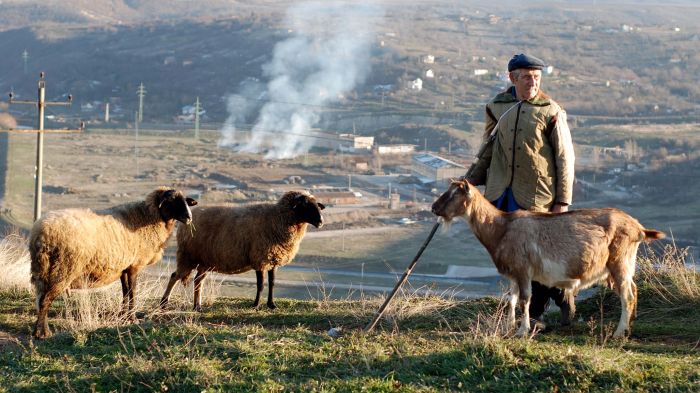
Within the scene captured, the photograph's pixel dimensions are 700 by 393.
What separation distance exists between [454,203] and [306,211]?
4.23 meters

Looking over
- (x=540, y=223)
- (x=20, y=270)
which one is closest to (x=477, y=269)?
(x=20, y=270)

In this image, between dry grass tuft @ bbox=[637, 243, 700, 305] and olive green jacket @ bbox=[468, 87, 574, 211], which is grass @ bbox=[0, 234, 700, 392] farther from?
olive green jacket @ bbox=[468, 87, 574, 211]

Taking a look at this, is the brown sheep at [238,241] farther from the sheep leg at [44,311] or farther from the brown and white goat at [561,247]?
the brown and white goat at [561,247]

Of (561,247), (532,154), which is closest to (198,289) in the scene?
(532,154)

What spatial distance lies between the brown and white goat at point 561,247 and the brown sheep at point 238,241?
173 inches

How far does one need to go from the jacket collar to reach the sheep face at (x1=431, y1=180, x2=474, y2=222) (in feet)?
3.67

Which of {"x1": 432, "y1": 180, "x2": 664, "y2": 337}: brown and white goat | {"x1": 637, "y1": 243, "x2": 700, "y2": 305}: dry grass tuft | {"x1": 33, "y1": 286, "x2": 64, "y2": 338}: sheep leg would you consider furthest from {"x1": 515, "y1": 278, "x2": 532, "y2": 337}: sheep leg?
{"x1": 33, "y1": 286, "x2": 64, "y2": 338}: sheep leg

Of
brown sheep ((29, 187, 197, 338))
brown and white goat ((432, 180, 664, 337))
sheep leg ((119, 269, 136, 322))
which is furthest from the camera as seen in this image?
sheep leg ((119, 269, 136, 322))

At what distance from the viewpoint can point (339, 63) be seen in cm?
14200

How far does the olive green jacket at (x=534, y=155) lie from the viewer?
32.8ft

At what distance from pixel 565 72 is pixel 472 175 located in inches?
4748

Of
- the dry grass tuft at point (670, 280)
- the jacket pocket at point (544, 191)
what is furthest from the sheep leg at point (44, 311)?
the dry grass tuft at point (670, 280)

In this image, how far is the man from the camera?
998cm

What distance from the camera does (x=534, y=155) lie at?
32.8ft
